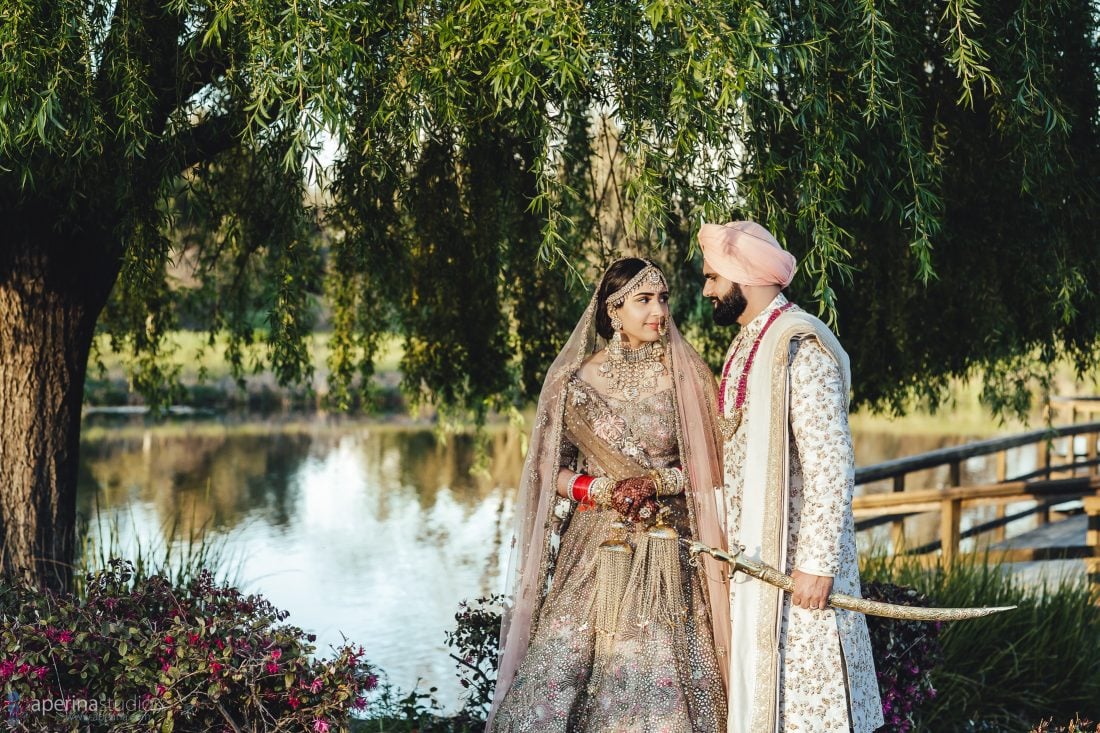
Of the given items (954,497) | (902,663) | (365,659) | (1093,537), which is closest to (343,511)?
(954,497)

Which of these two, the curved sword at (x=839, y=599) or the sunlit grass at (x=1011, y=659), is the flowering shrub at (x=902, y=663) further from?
the curved sword at (x=839, y=599)

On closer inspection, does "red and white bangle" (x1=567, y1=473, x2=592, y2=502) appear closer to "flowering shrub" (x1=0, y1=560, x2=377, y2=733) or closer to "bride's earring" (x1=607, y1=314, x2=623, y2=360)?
"bride's earring" (x1=607, y1=314, x2=623, y2=360)

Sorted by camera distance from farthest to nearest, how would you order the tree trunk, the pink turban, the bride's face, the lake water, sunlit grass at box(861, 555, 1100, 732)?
the lake water → sunlit grass at box(861, 555, 1100, 732) → the tree trunk → the bride's face → the pink turban

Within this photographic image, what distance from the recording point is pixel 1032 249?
4.70 meters

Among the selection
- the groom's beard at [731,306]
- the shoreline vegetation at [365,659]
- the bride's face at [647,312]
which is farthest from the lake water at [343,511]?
the groom's beard at [731,306]

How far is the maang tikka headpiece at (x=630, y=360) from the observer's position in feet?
11.3

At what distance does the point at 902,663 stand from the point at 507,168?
2.54 m

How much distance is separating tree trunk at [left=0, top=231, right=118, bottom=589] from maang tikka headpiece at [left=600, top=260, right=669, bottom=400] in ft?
8.34

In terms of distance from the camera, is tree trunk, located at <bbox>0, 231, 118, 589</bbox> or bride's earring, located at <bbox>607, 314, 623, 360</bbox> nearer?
bride's earring, located at <bbox>607, 314, 623, 360</bbox>

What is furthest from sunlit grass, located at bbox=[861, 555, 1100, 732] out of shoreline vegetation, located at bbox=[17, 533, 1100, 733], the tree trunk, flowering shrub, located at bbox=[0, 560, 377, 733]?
the tree trunk

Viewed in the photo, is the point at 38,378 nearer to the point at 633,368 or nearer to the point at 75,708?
the point at 75,708

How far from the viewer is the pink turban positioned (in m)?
3.17

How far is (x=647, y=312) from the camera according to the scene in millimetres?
3422

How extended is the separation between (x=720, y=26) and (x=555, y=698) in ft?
6.51
